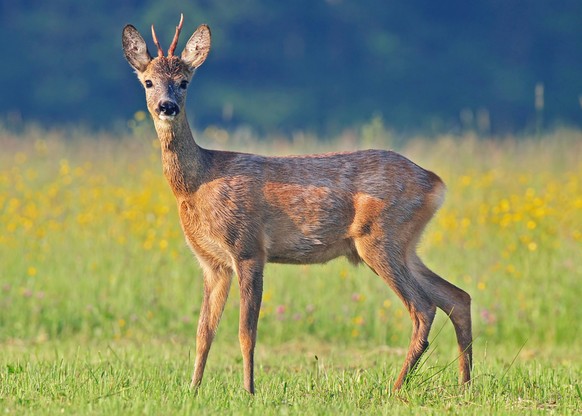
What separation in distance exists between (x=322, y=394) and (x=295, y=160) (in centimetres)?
166

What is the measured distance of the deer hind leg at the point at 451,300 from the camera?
25.0 feet

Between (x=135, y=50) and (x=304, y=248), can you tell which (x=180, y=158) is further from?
(x=304, y=248)

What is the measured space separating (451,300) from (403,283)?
0.42 m

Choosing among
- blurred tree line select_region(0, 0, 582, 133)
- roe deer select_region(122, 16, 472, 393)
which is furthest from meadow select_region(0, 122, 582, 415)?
blurred tree line select_region(0, 0, 582, 133)

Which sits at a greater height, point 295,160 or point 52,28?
point 52,28

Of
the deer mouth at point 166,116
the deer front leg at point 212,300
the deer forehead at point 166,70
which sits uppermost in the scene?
the deer forehead at point 166,70

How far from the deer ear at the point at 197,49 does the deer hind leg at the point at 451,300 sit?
189cm

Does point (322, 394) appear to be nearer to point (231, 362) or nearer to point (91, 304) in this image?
point (231, 362)

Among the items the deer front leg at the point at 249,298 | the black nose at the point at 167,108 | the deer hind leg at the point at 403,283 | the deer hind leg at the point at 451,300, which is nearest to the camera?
the black nose at the point at 167,108

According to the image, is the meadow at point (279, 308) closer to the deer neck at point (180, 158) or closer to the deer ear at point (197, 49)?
the deer neck at point (180, 158)

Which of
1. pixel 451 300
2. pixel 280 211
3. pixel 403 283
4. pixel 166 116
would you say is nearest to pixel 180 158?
pixel 166 116

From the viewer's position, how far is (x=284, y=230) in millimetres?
7379

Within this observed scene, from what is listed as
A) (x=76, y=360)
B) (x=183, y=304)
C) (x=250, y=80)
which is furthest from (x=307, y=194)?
(x=250, y=80)

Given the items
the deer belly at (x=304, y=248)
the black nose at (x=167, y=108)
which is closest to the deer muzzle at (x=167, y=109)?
the black nose at (x=167, y=108)
